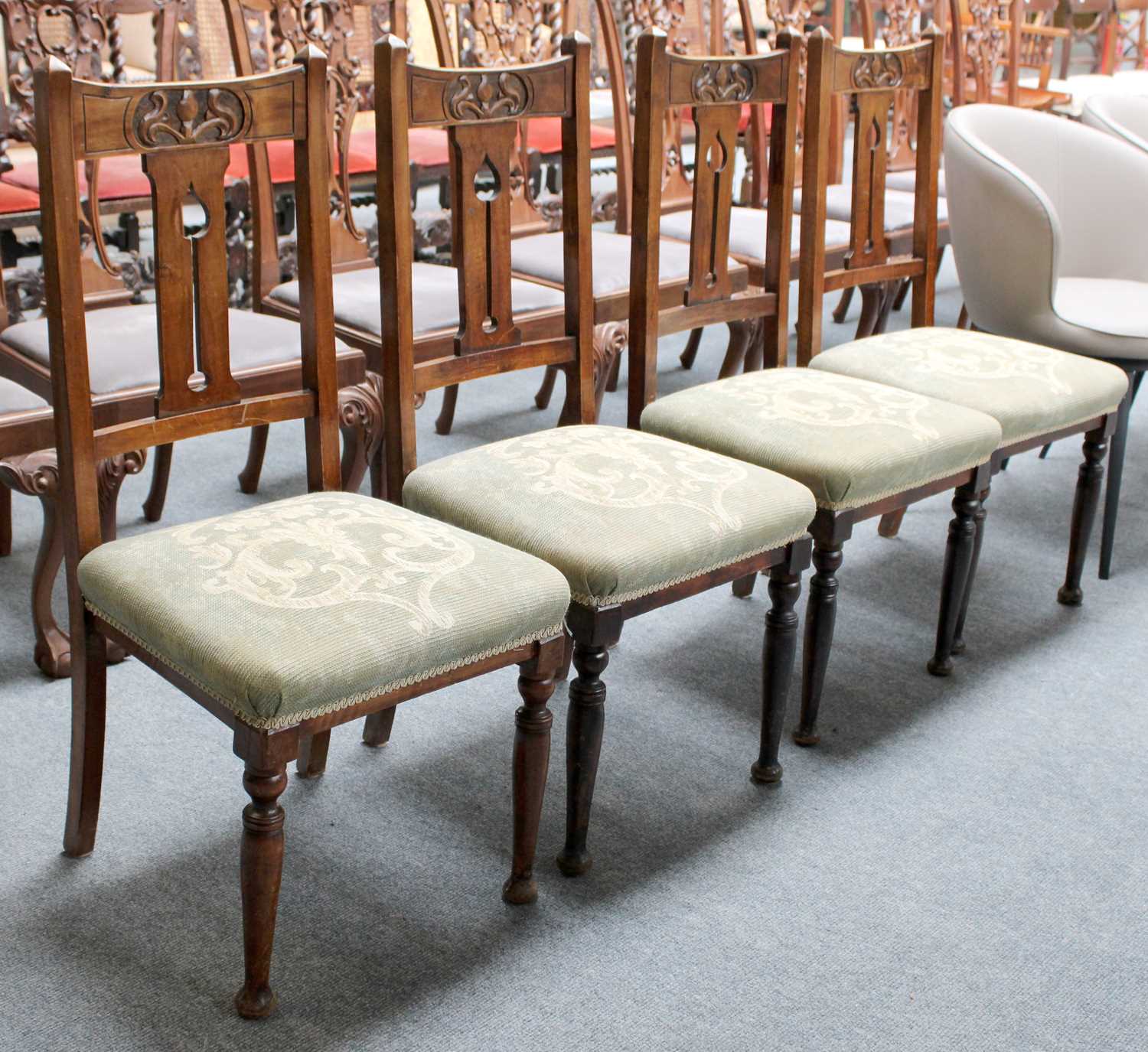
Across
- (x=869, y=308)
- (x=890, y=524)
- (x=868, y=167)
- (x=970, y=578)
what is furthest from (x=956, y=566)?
(x=869, y=308)

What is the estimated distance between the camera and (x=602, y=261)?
2.58m

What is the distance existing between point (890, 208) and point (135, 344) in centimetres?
196

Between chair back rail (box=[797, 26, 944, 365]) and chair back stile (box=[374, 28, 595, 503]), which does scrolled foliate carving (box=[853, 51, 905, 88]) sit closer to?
chair back rail (box=[797, 26, 944, 365])

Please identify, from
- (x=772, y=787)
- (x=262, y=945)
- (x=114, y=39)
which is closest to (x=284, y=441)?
(x=114, y=39)

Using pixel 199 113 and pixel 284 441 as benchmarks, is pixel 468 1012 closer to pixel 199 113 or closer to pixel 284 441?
pixel 199 113

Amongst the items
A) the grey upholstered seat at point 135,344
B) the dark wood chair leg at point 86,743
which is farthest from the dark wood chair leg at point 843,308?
the dark wood chair leg at point 86,743

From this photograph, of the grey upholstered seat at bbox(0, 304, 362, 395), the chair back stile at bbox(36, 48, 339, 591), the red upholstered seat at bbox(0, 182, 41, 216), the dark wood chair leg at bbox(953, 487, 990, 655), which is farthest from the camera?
the red upholstered seat at bbox(0, 182, 41, 216)

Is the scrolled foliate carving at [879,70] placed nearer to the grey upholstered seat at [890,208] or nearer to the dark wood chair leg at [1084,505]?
the dark wood chair leg at [1084,505]

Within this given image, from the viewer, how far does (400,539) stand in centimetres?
146

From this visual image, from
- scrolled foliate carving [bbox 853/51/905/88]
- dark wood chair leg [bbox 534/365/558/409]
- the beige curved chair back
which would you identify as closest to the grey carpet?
scrolled foliate carving [bbox 853/51/905/88]

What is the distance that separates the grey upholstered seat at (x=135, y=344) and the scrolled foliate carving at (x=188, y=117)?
0.43 m

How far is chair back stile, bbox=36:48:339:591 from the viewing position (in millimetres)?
1396

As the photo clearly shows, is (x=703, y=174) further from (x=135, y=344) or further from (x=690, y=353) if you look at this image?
(x=690, y=353)

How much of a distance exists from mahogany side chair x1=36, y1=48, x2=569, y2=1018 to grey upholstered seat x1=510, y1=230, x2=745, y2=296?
95 cm
